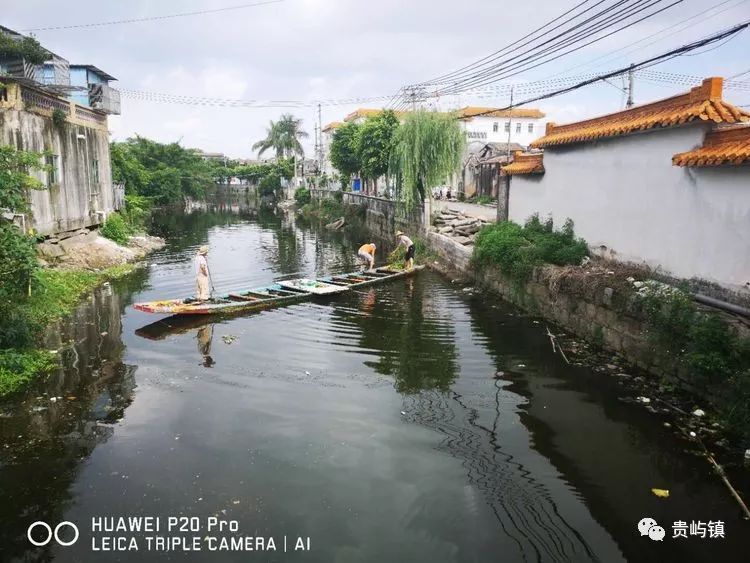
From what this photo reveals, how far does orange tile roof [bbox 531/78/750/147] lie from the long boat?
22.7 feet

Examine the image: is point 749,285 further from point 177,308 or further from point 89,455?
point 177,308

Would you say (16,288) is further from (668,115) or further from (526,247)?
(668,115)

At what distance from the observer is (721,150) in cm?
838

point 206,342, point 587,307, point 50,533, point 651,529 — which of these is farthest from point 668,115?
point 50,533

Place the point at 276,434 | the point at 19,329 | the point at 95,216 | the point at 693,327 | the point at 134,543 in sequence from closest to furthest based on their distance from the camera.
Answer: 1. the point at 134,543
2. the point at 276,434
3. the point at 693,327
4. the point at 19,329
5. the point at 95,216

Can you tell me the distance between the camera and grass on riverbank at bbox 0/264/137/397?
8281 mm

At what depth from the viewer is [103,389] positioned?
8.34m

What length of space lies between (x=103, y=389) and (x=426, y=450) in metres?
5.21

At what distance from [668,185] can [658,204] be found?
1.39 ft

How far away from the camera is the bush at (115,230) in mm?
21745

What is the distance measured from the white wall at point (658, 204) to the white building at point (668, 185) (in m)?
0.02

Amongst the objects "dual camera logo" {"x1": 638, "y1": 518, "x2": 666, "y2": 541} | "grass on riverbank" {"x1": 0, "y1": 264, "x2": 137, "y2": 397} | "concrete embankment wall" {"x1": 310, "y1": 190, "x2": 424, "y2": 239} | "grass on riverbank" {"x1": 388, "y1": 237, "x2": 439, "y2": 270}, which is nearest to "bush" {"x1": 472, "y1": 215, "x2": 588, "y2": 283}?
"grass on riverbank" {"x1": 388, "y1": 237, "x2": 439, "y2": 270}

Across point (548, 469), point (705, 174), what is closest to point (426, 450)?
point (548, 469)

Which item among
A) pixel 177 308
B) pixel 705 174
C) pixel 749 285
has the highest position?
pixel 705 174
